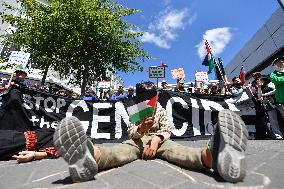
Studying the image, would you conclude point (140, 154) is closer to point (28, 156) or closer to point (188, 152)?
point (188, 152)

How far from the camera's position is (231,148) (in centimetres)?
257

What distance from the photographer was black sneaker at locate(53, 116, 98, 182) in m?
2.70

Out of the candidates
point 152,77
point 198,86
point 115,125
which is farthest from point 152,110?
point 198,86

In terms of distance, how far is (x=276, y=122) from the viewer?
777cm

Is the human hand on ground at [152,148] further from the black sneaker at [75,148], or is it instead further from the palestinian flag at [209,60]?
the palestinian flag at [209,60]

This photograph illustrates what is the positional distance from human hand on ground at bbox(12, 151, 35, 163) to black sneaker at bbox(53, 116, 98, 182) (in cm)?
248

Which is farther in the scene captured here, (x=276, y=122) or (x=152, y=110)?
(x=276, y=122)

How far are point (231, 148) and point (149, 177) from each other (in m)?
0.94

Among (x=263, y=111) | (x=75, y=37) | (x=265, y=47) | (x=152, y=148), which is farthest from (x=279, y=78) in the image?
(x=265, y=47)

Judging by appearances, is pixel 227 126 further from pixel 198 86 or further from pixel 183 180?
pixel 198 86

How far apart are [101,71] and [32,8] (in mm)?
5823

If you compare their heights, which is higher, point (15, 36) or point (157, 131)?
point (15, 36)

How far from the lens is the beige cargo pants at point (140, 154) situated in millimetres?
3180

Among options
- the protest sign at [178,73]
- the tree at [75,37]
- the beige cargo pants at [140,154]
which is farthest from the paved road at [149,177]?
the tree at [75,37]
